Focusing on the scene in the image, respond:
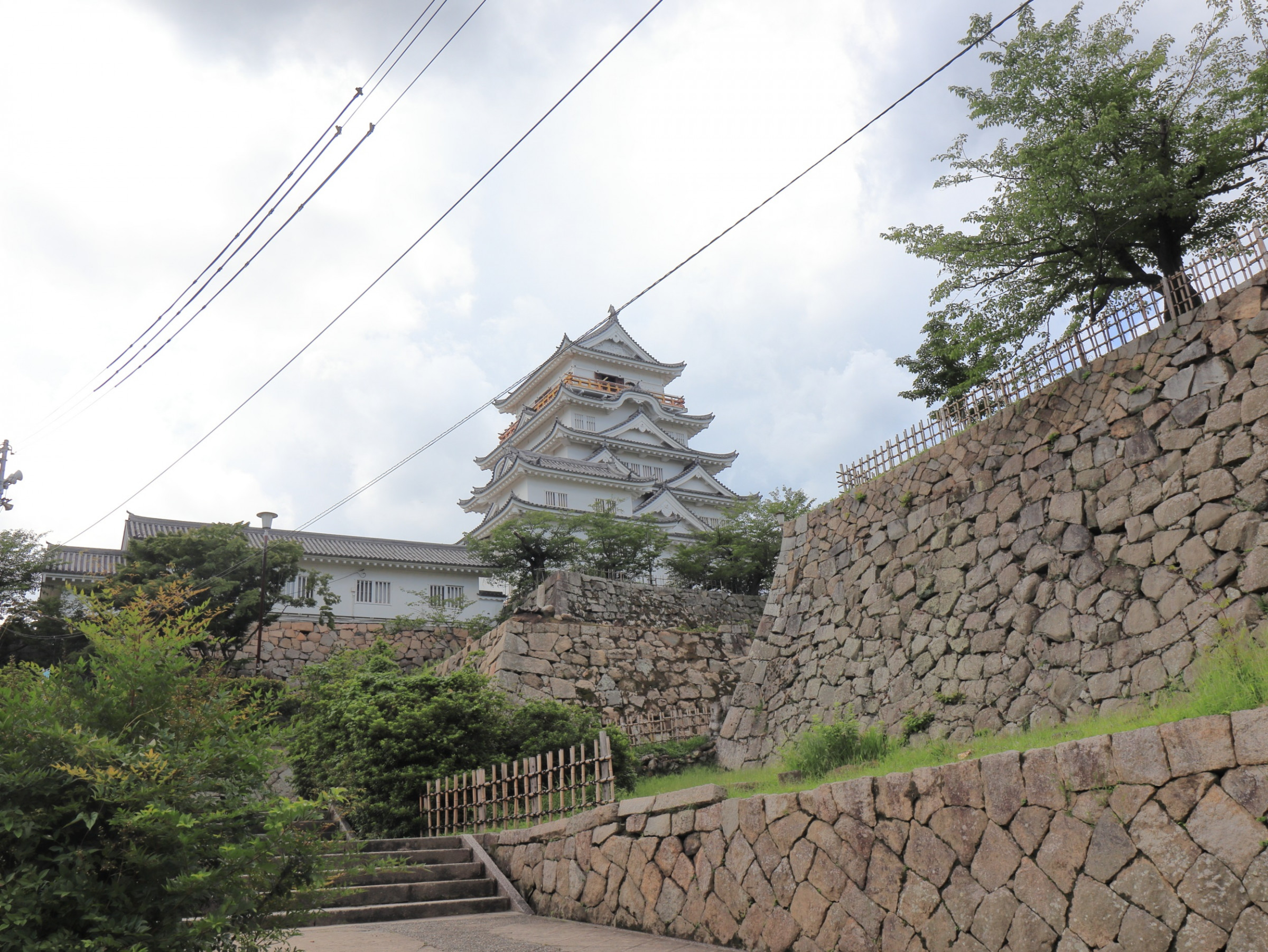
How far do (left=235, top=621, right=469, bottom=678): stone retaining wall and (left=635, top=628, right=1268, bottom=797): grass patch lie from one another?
11.5 metres

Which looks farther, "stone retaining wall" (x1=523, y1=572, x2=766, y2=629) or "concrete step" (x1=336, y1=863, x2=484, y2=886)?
"stone retaining wall" (x1=523, y1=572, x2=766, y2=629)

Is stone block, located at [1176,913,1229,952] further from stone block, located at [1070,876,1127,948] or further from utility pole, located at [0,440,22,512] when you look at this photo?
utility pole, located at [0,440,22,512]

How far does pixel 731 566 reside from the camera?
2134 centimetres

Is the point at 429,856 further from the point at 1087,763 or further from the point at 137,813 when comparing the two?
the point at 1087,763

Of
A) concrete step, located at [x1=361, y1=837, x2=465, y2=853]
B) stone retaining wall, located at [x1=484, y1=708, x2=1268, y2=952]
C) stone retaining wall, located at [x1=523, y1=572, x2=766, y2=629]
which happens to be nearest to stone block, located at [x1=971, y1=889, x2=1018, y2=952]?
stone retaining wall, located at [x1=484, y1=708, x2=1268, y2=952]

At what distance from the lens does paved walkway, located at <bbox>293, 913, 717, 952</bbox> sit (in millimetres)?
5660

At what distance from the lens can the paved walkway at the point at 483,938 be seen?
566cm

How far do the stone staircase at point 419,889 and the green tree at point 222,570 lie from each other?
11200 mm

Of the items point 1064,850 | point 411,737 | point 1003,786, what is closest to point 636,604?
point 411,737

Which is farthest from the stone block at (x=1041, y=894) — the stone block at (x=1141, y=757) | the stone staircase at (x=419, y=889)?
the stone staircase at (x=419, y=889)

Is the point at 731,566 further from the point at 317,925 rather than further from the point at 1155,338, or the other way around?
the point at 317,925

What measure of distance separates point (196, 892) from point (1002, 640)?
8.73 m

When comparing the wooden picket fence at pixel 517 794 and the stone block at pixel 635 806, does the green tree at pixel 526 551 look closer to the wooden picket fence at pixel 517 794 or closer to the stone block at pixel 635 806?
the wooden picket fence at pixel 517 794

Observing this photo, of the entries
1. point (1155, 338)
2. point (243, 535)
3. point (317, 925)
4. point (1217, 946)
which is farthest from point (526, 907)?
point (243, 535)
